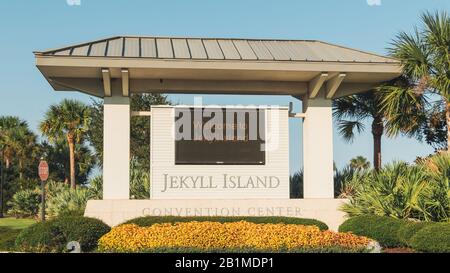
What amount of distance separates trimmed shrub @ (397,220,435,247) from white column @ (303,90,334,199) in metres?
6.87

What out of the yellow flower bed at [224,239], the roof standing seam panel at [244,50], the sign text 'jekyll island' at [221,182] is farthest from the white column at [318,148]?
the yellow flower bed at [224,239]

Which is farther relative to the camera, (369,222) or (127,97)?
(127,97)

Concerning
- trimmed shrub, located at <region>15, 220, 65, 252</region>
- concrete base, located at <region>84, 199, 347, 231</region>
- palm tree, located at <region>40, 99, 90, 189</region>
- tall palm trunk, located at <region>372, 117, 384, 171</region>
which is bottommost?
trimmed shrub, located at <region>15, 220, 65, 252</region>

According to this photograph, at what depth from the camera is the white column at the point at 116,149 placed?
24.8 metres

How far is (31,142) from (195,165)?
34.3 metres

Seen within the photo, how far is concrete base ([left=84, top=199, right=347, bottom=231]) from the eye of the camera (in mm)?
23156

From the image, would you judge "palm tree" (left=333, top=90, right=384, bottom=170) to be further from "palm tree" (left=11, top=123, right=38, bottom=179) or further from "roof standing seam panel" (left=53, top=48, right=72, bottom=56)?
"palm tree" (left=11, top=123, right=38, bottom=179)

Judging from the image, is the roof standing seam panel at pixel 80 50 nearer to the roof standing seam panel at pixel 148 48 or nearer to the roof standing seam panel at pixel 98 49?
the roof standing seam panel at pixel 98 49

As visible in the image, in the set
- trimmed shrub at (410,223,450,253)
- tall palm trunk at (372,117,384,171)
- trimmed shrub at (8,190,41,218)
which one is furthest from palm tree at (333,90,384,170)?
trimmed shrub at (8,190,41,218)

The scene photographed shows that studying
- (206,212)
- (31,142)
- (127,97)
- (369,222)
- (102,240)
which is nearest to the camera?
(102,240)
